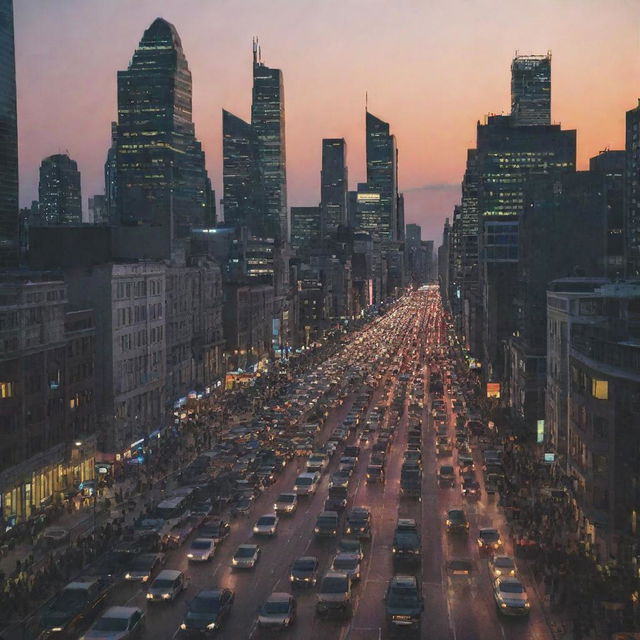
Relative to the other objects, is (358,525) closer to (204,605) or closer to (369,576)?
(369,576)

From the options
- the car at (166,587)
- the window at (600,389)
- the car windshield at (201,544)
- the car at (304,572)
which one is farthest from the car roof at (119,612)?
the window at (600,389)

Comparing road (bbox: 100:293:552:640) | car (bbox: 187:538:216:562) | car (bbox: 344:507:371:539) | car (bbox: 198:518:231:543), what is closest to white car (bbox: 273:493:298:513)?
road (bbox: 100:293:552:640)

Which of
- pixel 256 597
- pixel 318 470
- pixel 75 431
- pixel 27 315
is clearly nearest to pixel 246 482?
pixel 318 470

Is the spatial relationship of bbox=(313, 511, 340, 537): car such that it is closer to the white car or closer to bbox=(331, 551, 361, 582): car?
the white car

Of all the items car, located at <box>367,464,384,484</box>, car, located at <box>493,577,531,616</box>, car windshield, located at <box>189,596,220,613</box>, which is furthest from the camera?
car, located at <box>367,464,384,484</box>

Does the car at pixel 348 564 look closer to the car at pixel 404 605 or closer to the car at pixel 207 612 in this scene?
the car at pixel 404 605

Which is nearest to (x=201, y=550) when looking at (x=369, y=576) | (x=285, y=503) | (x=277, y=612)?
(x=369, y=576)
